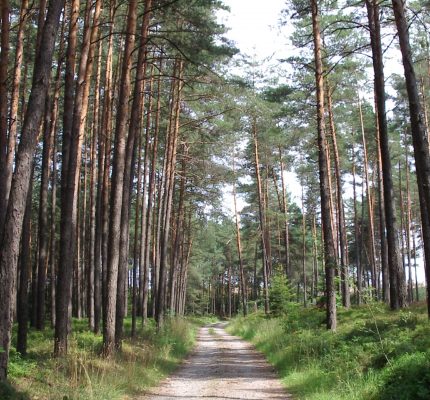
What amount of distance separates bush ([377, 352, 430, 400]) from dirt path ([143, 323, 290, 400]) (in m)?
2.49

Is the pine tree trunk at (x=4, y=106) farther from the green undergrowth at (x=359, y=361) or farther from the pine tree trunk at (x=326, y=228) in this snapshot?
the pine tree trunk at (x=326, y=228)

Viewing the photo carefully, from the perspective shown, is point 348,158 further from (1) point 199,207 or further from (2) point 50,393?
(2) point 50,393

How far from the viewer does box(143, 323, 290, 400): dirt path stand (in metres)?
8.58

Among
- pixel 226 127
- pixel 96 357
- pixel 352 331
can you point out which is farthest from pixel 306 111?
pixel 96 357

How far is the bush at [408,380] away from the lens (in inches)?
224

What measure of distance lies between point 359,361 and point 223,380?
3157 millimetres

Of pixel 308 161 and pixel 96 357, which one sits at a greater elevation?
pixel 308 161

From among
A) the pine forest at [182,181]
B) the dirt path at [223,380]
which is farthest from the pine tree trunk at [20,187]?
the dirt path at [223,380]

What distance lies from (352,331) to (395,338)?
234 cm

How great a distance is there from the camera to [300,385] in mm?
8930

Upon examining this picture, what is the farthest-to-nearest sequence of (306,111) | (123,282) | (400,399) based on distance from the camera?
(306,111), (123,282), (400,399)

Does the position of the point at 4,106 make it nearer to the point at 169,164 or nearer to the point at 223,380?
the point at 223,380

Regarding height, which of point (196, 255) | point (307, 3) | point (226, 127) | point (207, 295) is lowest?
point (207, 295)

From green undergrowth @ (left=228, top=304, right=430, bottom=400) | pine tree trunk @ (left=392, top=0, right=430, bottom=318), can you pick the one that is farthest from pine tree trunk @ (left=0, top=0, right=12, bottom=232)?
pine tree trunk @ (left=392, top=0, right=430, bottom=318)
